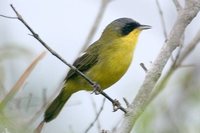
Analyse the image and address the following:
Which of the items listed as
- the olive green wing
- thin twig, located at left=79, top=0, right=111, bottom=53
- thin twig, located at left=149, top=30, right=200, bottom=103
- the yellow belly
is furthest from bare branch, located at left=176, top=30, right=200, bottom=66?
the olive green wing

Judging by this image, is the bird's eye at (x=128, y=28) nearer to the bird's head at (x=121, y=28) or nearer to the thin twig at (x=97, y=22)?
the bird's head at (x=121, y=28)

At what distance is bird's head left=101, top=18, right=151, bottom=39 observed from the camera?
441 centimetres

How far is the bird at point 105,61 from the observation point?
3.94 meters

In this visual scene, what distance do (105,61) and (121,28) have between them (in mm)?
611

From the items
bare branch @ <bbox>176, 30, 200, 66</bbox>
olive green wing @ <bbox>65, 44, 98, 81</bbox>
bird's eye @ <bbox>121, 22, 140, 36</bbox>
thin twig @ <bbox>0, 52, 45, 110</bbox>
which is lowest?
bird's eye @ <bbox>121, 22, 140, 36</bbox>

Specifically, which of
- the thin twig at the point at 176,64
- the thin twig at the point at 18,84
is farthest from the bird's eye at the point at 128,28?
the thin twig at the point at 18,84

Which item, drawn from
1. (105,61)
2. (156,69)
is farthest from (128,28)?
(156,69)

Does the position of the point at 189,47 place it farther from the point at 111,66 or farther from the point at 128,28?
the point at 128,28

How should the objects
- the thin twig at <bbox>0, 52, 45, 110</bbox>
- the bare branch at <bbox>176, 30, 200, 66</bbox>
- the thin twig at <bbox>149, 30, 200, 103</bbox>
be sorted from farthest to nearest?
the bare branch at <bbox>176, 30, 200, 66</bbox>, the thin twig at <bbox>149, 30, 200, 103</bbox>, the thin twig at <bbox>0, 52, 45, 110</bbox>

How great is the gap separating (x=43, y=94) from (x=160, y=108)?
0.70 m

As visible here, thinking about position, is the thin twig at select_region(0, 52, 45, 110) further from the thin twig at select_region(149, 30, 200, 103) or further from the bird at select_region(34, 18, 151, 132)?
the bird at select_region(34, 18, 151, 132)

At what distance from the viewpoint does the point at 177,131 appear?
1888mm

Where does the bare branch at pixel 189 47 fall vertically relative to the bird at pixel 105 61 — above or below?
above

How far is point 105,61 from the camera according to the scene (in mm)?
4062
